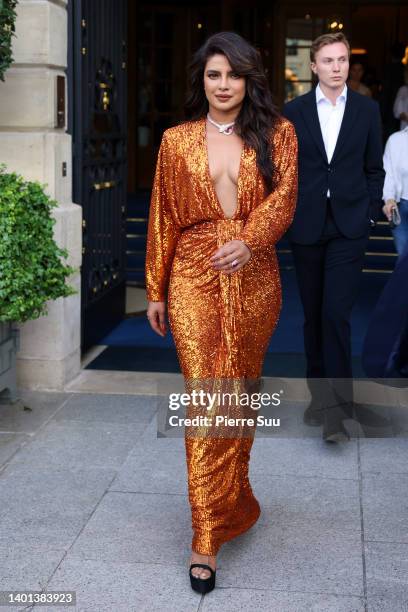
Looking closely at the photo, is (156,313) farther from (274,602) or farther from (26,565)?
(274,602)

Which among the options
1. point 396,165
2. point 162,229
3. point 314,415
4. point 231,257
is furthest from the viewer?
point 396,165

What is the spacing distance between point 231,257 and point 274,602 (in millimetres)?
1229

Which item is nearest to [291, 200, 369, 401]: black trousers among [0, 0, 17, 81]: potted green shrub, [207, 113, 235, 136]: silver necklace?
[207, 113, 235, 136]: silver necklace

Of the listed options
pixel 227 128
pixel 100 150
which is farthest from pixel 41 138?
pixel 227 128

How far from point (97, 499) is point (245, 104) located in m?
1.90

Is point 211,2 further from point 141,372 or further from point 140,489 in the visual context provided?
point 140,489

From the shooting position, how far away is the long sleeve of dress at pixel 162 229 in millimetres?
3938

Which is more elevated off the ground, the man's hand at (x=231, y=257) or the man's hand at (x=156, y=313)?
the man's hand at (x=231, y=257)

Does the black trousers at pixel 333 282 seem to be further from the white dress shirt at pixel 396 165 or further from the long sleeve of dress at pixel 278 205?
the long sleeve of dress at pixel 278 205

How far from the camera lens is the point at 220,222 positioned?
3871mm

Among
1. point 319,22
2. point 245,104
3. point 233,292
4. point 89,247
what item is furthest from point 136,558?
point 319,22

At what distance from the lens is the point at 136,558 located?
159 inches

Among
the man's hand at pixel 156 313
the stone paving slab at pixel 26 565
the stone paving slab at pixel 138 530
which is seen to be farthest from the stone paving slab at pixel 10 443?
the man's hand at pixel 156 313

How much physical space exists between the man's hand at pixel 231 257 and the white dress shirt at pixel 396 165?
300cm
